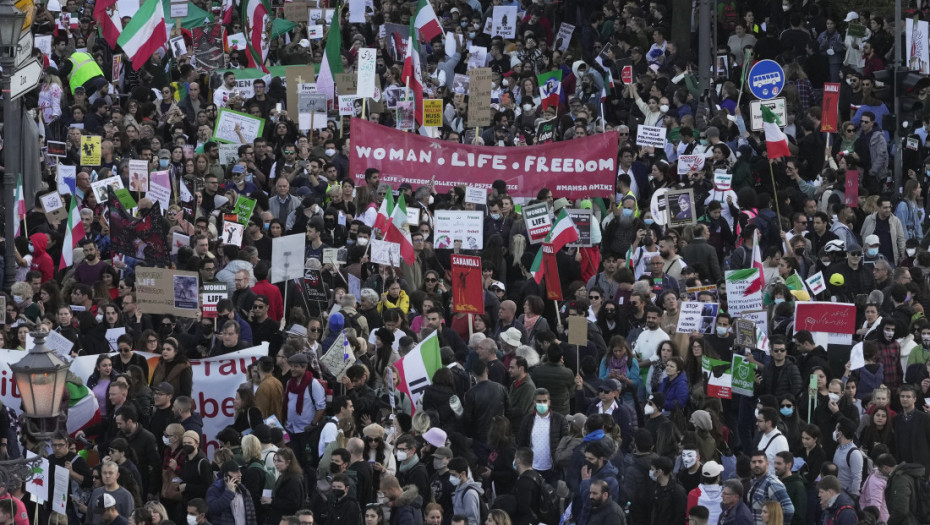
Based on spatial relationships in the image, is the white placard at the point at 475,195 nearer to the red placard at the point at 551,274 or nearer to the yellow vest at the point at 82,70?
the red placard at the point at 551,274

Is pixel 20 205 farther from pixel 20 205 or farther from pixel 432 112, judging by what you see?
pixel 432 112

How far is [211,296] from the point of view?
63.0 ft

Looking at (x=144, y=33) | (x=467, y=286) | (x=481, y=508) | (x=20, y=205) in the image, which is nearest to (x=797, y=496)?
(x=481, y=508)

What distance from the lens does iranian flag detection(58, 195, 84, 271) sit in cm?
2136

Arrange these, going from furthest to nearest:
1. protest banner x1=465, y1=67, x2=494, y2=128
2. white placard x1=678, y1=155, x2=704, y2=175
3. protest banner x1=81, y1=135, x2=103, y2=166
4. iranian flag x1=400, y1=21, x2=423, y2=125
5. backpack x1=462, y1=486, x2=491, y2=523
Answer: iranian flag x1=400, y1=21, x2=423, y2=125, protest banner x1=465, y1=67, x2=494, y2=128, protest banner x1=81, y1=135, x2=103, y2=166, white placard x1=678, y1=155, x2=704, y2=175, backpack x1=462, y1=486, x2=491, y2=523

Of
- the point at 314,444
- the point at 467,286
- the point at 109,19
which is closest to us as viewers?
the point at 314,444

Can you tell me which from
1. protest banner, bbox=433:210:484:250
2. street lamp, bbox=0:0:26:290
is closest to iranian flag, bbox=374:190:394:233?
protest banner, bbox=433:210:484:250

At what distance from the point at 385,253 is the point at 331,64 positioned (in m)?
7.14

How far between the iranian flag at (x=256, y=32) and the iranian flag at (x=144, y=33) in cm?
212

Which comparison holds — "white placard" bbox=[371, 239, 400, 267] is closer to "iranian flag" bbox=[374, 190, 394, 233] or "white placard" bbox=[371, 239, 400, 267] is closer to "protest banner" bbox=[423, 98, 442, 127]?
"iranian flag" bbox=[374, 190, 394, 233]

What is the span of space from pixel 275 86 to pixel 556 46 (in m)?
5.65

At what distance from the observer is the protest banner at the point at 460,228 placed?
21078 mm

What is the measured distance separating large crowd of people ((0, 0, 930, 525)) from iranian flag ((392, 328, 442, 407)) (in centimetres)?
7

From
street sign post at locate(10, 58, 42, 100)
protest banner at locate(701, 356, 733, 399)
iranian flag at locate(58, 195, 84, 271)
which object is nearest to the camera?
protest banner at locate(701, 356, 733, 399)
